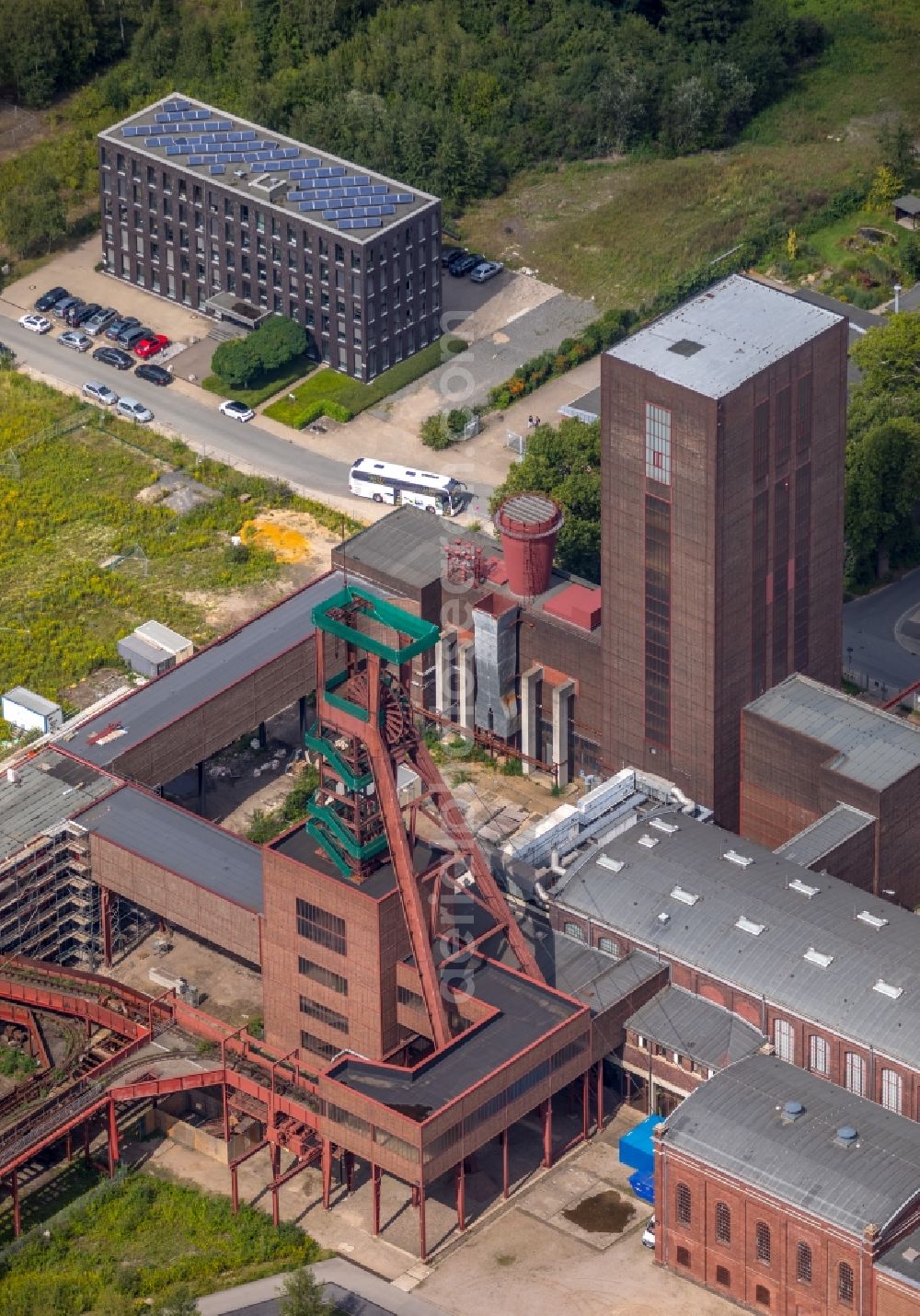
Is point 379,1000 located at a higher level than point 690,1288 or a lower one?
higher

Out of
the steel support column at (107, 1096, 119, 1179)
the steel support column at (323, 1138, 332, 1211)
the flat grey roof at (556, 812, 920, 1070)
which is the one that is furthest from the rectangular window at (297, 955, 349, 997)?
the flat grey roof at (556, 812, 920, 1070)

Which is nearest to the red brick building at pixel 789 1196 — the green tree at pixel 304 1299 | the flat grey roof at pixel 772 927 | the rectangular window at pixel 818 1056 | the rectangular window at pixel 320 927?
the rectangular window at pixel 818 1056

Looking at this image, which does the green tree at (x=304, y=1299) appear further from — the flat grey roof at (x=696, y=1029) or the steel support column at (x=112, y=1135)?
the flat grey roof at (x=696, y=1029)

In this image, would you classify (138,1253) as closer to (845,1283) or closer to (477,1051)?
(477,1051)

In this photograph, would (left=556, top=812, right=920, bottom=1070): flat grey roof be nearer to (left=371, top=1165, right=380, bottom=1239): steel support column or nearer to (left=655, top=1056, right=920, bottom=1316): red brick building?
(left=655, top=1056, right=920, bottom=1316): red brick building

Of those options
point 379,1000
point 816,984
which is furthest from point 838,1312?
point 379,1000

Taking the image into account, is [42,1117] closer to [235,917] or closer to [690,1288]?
[235,917]
